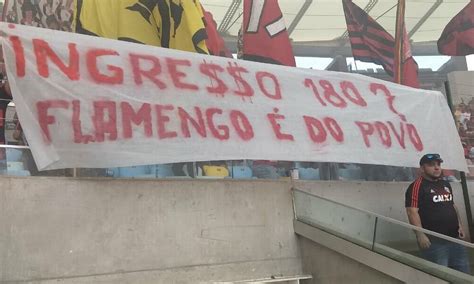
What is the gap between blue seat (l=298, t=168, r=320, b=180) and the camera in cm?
579

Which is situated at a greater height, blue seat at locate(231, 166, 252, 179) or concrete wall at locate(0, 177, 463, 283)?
blue seat at locate(231, 166, 252, 179)

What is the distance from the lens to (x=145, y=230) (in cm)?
460

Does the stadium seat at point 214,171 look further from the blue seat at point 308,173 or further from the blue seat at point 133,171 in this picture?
the blue seat at point 308,173

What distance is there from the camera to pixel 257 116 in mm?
5230

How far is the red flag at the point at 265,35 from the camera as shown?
6.83 meters

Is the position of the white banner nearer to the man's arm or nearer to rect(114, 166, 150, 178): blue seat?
rect(114, 166, 150, 178): blue seat

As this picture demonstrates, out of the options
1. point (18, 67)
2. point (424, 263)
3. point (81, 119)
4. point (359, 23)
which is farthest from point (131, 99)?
point (359, 23)

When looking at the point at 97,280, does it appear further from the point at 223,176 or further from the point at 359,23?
the point at 359,23

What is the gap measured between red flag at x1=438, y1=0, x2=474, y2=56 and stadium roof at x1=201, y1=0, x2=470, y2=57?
354cm

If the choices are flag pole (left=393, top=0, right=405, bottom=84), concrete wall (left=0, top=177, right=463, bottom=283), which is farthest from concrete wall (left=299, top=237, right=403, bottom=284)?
flag pole (left=393, top=0, right=405, bottom=84)

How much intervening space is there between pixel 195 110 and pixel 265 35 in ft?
Result: 8.28

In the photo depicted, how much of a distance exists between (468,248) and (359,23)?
16.6ft

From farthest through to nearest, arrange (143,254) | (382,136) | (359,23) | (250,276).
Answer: (359,23), (382,136), (250,276), (143,254)

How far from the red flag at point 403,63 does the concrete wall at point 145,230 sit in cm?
339
